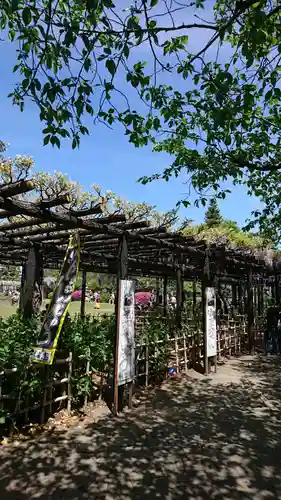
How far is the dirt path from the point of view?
3.55 metres

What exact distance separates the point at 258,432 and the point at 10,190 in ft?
15.3

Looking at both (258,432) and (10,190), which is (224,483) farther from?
(10,190)

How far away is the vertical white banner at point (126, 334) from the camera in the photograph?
5.81 m

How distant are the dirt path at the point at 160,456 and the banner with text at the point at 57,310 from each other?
111cm

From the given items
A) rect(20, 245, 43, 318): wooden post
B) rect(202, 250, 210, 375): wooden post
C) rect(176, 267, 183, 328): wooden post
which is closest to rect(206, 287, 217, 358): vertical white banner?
rect(202, 250, 210, 375): wooden post

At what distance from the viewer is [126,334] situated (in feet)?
19.6

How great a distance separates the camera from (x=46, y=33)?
9.95 feet

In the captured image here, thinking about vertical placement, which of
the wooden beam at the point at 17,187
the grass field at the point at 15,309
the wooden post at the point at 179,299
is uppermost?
the wooden beam at the point at 17,187

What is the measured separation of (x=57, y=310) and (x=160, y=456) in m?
2.26

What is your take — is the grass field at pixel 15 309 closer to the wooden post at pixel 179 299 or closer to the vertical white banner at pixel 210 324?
the wooden post at pixel 179 299

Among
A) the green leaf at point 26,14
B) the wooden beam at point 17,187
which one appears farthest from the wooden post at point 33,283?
the green leaf at point 26,14

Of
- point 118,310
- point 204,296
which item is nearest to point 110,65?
point 118,310

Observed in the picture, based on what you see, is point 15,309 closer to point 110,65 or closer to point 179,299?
point 179,299

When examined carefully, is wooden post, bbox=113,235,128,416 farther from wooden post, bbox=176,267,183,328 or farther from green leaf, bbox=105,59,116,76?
green leaf, bbox=105,59,116,76
